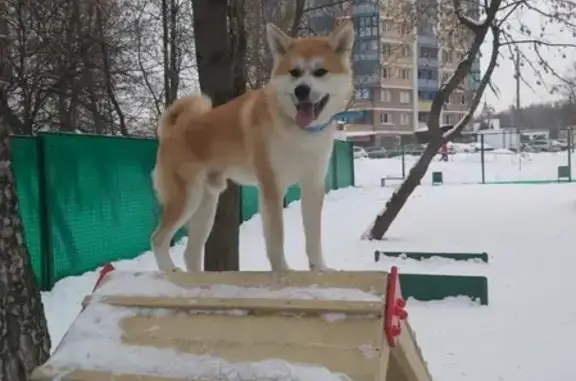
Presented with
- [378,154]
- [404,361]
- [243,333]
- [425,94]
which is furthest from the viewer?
[425,94]

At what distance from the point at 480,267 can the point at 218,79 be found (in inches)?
199

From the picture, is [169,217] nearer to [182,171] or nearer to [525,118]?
[182,171]

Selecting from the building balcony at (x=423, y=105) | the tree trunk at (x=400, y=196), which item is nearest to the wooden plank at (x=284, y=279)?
the tree trunk at (x=400, y=196)

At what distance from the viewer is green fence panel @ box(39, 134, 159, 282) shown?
7.84 meters

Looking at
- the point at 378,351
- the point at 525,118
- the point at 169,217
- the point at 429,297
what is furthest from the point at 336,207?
the point at 525,118

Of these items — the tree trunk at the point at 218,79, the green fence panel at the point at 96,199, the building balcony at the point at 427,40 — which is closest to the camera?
the tree trunk at the point at 218,79

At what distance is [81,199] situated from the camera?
8.39m

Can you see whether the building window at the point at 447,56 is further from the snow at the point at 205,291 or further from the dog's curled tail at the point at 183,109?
the snow at the point at 205,291

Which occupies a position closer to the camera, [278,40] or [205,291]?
[205,291]

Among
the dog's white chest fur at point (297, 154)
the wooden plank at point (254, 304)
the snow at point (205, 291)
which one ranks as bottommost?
the wooden plank at point (254, 304)

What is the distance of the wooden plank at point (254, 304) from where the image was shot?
2346 millimetres

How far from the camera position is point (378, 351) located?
7.18 feet

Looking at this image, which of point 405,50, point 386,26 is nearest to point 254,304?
point 405,50

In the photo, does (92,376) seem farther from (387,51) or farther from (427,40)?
(427,40)
